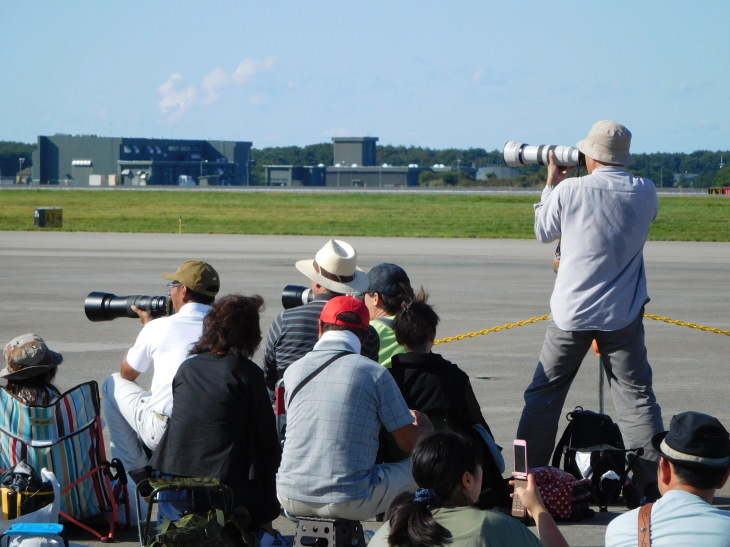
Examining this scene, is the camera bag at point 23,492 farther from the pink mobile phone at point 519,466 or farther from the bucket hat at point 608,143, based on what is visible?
the bucket hat at point 608,143

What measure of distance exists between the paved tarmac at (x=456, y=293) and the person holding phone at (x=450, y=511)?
84.5 inches

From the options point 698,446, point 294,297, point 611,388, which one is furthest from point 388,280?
point 698,446

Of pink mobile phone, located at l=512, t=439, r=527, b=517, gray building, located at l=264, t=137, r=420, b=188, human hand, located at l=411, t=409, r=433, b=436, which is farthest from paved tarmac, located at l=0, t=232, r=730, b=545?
gray building, located at l=264, t=137, r=420, b=188

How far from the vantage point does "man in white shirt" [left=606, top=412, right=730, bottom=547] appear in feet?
9.71

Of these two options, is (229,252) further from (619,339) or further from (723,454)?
(723,454)

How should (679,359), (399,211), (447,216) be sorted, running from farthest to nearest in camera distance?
(399,211)
(447,216)
(679,359)

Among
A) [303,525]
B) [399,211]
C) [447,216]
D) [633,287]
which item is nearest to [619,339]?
[633,287]

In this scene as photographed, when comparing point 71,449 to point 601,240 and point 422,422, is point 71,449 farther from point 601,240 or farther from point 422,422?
point 601,240

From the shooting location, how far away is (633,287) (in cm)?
578

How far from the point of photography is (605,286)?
5727mm

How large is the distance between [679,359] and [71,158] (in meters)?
153

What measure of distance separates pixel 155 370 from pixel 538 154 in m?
2.62

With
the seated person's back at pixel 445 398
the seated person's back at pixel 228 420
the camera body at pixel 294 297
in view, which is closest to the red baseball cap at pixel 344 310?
the seated person's back at pixel 228 420

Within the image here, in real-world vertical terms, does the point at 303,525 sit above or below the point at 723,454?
below
